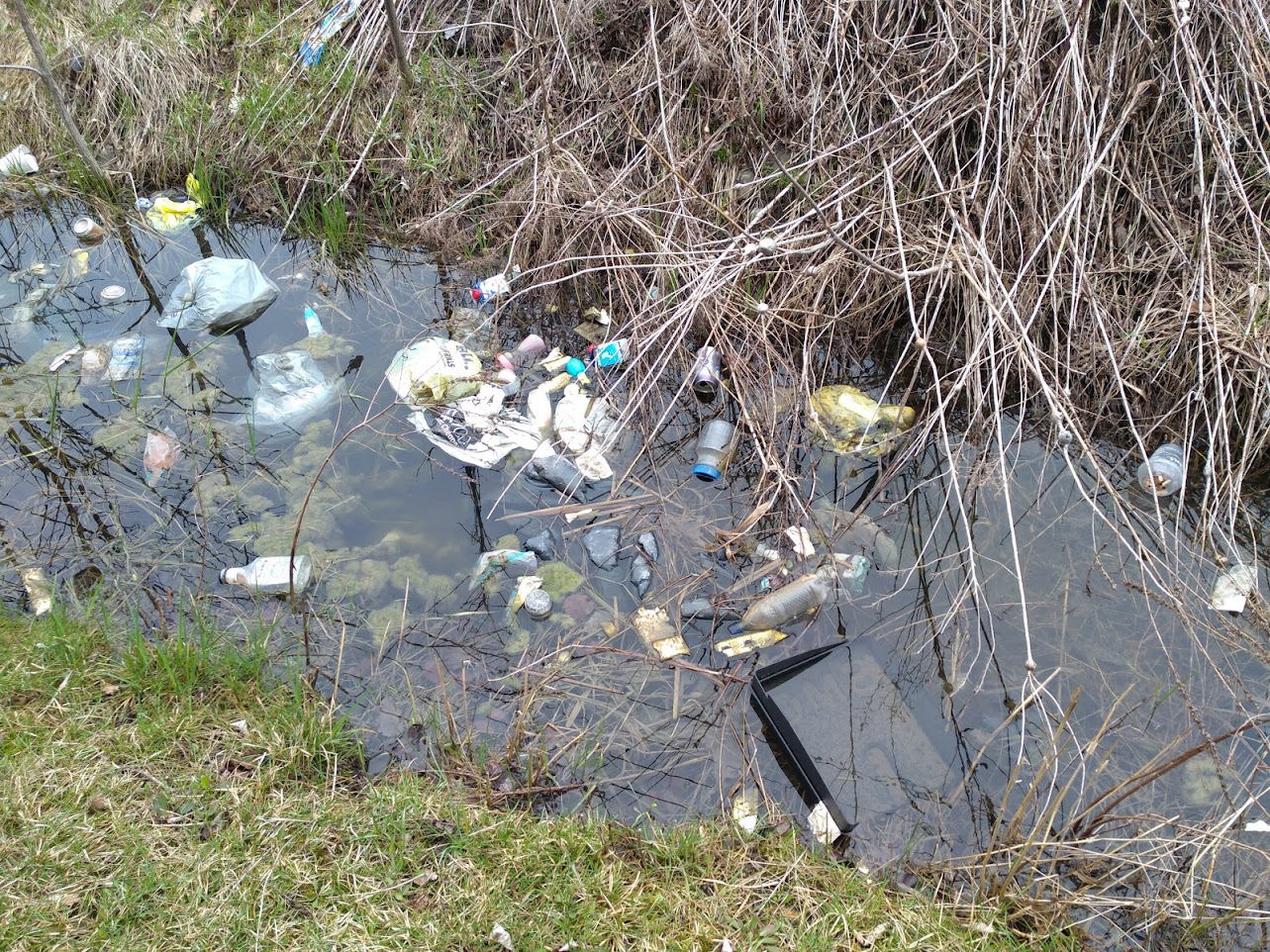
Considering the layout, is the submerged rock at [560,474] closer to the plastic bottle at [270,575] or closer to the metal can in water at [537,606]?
the metal can in water at [537,606]

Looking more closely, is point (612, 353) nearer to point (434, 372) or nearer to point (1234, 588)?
point (434, 372)

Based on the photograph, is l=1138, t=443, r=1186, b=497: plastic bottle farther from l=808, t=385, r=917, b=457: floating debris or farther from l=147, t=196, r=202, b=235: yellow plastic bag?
l=147, t=196, r=202, b=235: yellow plastic bag

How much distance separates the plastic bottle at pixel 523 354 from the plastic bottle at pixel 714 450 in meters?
0.78

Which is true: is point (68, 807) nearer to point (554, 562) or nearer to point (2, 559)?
point (2, 559)

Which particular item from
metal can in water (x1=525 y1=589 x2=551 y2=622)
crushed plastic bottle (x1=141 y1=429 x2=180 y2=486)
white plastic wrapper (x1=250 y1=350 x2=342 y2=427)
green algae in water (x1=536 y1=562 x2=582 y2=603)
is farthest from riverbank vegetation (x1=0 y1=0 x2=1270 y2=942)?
crushed plastic bottle (x1=141 y1=429 x2=180 y2=486)

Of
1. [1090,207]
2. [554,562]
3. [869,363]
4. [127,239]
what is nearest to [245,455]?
[554,562]

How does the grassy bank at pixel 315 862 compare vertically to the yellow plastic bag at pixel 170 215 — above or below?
below

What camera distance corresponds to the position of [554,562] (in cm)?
259

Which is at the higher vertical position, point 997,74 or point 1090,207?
point 997,74

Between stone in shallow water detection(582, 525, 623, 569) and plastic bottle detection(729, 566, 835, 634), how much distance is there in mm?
428

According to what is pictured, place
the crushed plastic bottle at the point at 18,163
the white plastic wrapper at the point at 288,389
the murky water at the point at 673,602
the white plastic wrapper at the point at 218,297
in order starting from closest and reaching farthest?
the murky water at the point at 673,602 < the white plastic wrapper at the point at 288,389 < the white plastic wrapper at the point at 218,297 < the crushed plastic bottle at the point at 18,163

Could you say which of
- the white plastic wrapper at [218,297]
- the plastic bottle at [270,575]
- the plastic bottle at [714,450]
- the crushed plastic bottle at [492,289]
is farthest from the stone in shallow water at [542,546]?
the white plastic wrapper at [218,297]

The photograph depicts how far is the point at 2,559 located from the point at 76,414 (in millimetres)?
661

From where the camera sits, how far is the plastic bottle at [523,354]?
3.18m
